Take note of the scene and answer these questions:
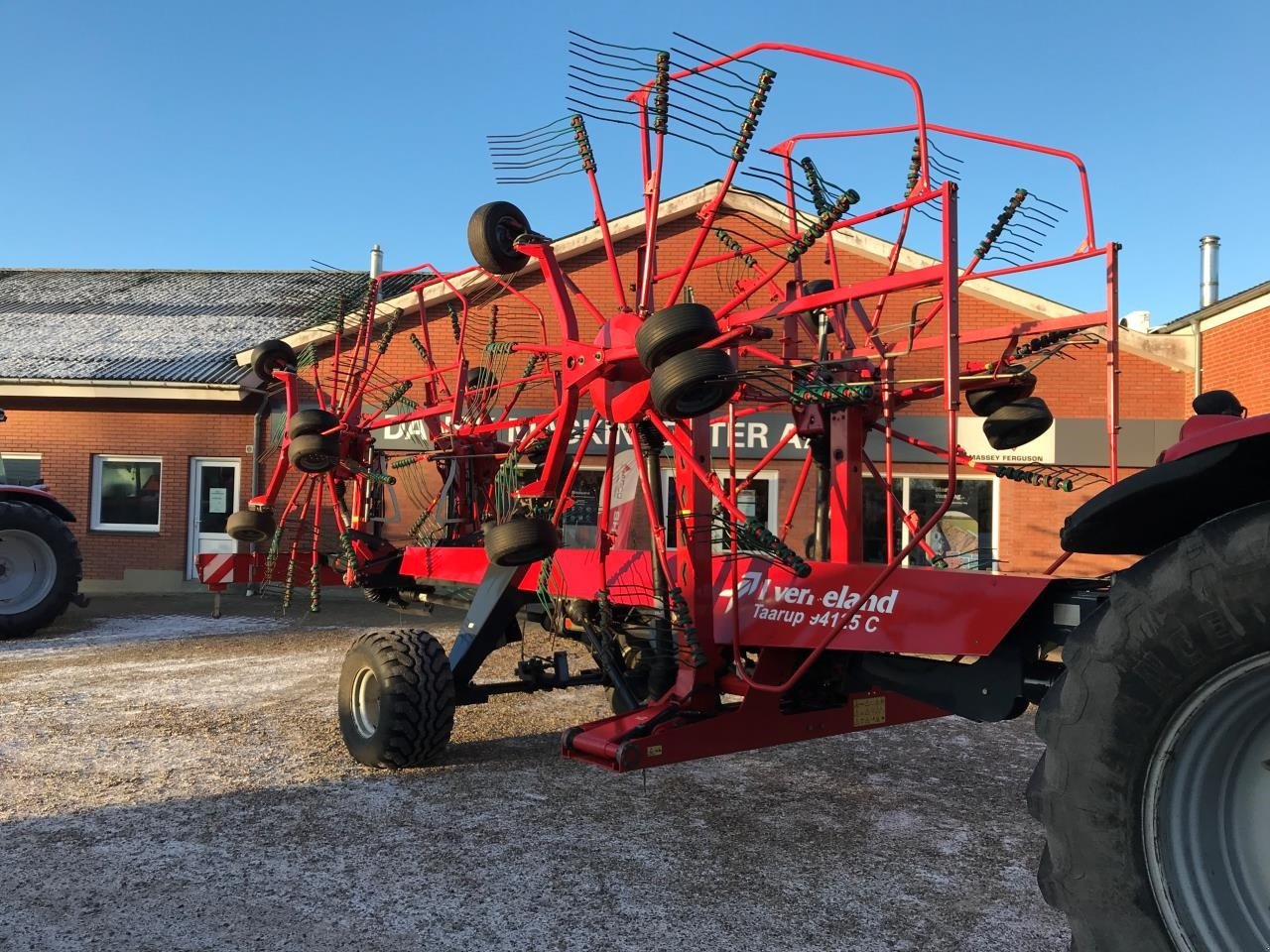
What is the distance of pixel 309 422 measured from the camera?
272 inches

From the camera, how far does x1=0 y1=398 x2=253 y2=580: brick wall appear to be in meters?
14.5

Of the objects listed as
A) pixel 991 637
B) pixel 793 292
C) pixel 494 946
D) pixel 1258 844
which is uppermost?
pixel 793 292

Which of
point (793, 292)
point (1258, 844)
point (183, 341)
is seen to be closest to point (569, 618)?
point (793, 292)

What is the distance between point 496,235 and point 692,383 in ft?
5.66

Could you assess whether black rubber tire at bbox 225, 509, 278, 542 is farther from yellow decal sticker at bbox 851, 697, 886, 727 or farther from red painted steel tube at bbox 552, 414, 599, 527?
yellow decal sticker at bbox 851, 697, 886, 727

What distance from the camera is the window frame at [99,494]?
14.6 metres

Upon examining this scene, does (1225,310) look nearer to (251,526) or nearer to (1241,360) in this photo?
(1241,360)

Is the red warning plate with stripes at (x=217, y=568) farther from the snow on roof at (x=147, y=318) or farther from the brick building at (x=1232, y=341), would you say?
the brick building at (x=1232, y=341)

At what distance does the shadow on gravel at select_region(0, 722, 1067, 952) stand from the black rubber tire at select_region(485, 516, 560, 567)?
1139 millimetres

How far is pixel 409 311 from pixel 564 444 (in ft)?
33.8

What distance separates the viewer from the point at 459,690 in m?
5.15

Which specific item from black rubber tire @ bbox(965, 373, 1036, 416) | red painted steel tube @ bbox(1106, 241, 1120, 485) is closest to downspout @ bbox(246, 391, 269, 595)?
black rubber tire @ bbox(965, 373, 1036, 416)

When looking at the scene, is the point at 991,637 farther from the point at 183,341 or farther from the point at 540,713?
the point at 183,341

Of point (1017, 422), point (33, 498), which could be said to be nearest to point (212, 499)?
point (33, 498)
